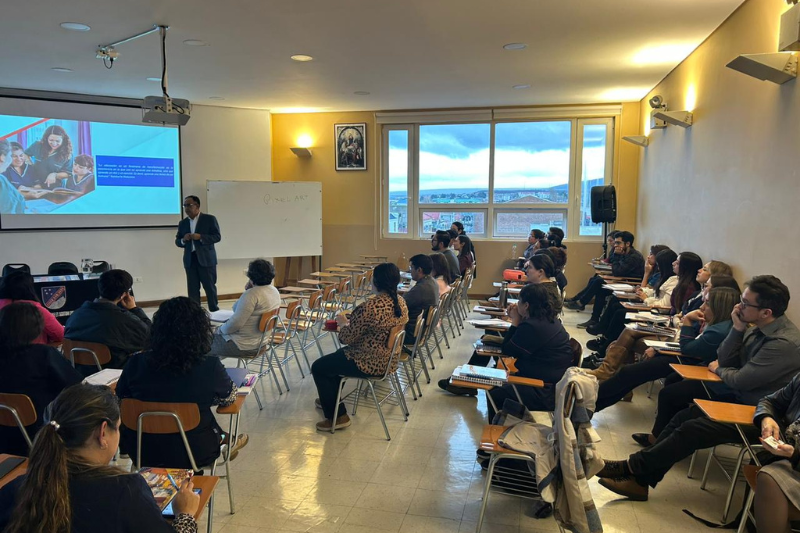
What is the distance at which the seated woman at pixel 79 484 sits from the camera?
1.30 metres

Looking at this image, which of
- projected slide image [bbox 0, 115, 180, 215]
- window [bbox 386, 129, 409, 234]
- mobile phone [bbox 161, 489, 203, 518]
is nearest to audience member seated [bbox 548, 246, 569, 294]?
window [bbox 386, 129, 409, 234]

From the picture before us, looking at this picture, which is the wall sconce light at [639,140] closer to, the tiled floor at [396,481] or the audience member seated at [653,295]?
the audience member seated at [653,295]

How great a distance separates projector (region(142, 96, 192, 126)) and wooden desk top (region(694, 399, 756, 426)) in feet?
17.5

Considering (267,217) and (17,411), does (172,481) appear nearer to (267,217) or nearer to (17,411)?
(17,411)

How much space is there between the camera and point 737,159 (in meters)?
4.59

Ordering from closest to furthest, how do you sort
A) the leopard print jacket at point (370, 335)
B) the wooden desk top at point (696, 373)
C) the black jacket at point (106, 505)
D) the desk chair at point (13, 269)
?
the black jacket at point (106, 505) → the wooden desk top at point (696, 373) → the leopard print jacket at point (370, 335) → the desk chair at point (13, 269)

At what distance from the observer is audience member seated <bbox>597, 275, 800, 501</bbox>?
9.56 feet

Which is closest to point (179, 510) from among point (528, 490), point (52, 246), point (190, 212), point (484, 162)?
point (528, 490)

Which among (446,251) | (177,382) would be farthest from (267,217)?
(177,382)

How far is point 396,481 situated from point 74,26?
500 cm

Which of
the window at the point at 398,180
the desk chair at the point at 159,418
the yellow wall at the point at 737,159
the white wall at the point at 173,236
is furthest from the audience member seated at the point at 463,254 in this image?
the desk chair at the point at 159,418

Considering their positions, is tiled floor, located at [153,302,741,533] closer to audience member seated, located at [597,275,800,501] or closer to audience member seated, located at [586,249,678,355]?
audience member seated, located at [597,275,800,501]

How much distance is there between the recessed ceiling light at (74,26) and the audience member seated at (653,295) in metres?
6.03

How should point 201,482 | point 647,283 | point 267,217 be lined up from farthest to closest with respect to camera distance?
point 267,217, point 647,283, point 201,482
